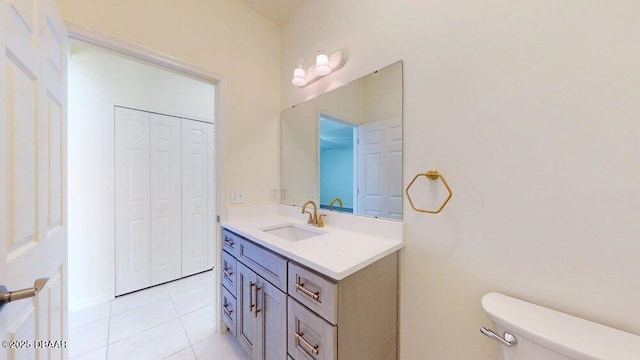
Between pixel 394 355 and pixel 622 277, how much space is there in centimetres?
99

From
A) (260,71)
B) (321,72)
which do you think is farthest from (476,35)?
(260,71)

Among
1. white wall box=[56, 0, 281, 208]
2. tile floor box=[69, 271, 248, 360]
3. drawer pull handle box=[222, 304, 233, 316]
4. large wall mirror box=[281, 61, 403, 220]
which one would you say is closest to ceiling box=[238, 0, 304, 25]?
white wall box=[56, 0, 281, 208]

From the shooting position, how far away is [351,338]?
913 millimetres

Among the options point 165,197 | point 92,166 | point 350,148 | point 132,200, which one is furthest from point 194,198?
point 350,148

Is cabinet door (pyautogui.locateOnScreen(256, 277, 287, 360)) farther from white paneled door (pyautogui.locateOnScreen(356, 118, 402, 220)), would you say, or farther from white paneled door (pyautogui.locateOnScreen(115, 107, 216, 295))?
white paneled door (pyautogui.locateOnScreen(115, 107, 216, 295))

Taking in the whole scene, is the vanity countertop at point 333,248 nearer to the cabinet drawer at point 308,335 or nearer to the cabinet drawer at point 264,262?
the cabinet drawer at point 264,262

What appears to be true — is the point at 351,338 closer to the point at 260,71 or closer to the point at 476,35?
the point at 476,35

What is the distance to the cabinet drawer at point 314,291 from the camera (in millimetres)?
858

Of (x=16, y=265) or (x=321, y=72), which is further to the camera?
(x=321, y=72)

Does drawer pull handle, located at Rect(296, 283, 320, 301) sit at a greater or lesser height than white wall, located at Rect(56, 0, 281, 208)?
lesser

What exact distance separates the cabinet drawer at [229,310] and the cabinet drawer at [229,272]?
5cm

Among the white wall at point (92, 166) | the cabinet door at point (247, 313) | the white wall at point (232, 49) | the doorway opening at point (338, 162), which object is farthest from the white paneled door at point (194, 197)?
the doorway opening at point (338, 162)

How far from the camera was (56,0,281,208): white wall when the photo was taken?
1338 millimetres

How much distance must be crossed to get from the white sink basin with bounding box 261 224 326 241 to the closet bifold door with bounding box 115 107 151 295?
66.5 inches
